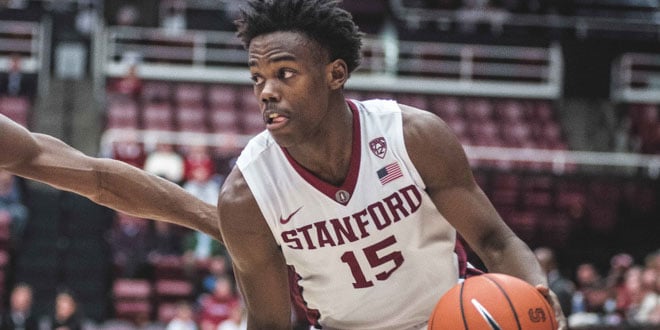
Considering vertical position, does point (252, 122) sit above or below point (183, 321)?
above

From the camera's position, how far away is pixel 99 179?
4.37 m

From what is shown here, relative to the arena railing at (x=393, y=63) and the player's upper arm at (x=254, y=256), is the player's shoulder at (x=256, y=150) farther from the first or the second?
the arena railing at (x=393, y=63)

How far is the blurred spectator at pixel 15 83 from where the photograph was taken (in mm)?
16125

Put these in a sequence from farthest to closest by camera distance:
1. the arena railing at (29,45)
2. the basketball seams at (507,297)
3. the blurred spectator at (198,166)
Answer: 1. the arena railing at (29,45)
2. the blurred spectator at (198,166)
3. the basketball seams at (507,297)

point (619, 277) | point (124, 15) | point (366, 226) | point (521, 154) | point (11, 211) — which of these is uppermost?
point (124, 15)

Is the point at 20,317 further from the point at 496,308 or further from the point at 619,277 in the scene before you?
the point at 496,308

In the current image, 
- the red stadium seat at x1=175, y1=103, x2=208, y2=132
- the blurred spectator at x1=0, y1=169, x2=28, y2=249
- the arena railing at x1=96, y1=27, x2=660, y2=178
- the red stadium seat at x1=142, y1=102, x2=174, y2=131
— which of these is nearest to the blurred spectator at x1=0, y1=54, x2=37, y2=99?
the arena railing at x1=96, y1=27, x2=660, y2=178

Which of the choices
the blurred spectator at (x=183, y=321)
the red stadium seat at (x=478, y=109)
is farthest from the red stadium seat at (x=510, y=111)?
the blurred spectator at (x=183, y=321)

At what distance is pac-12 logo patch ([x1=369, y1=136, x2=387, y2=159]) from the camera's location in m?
3.99

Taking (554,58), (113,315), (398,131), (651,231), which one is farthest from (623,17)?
(398,131)

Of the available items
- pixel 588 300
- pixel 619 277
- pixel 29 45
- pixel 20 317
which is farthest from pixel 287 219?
pixel 29 45

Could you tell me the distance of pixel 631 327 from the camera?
30.4 feet

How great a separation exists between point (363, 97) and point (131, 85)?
3847mm

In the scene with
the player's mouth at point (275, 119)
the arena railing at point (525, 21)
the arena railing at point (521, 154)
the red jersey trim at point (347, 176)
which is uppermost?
the arena railing at point (525, 21)
